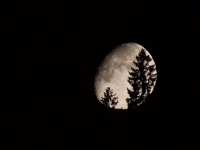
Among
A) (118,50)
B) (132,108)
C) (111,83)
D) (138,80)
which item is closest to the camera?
(138,80)

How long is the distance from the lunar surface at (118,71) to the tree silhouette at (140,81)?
40 cm

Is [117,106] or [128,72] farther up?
[128,72]

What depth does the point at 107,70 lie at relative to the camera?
9.34 metres

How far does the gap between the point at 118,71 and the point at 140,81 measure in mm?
1403

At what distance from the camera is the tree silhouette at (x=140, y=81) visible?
7.85m

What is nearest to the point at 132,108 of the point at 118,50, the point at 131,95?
the point at 131,95

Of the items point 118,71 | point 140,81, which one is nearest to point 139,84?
point 140,81

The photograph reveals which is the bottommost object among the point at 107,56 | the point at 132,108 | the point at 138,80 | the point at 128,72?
the point at 132,108

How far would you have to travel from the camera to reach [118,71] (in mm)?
9016

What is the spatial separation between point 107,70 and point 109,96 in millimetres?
1397

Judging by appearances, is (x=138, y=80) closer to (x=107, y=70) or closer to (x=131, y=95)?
(x=131, y=95)

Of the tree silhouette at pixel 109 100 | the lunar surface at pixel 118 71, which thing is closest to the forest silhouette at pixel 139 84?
the tree silhouette at pixel 109 100

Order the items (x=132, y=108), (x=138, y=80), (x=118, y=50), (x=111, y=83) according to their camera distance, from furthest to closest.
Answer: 1. (x=118, y=50)
2. (x=111, y=83)
3. (x=132, y=108)
4. (x=138, y=80)

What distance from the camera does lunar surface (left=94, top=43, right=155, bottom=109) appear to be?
28.6 feet
